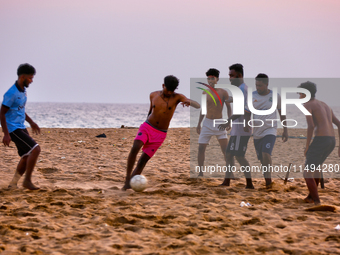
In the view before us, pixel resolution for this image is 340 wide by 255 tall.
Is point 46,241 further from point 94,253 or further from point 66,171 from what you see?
point 66,171

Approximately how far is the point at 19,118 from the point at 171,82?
2.41 meters

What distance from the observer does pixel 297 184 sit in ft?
20.0

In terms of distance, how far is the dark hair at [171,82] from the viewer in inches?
204

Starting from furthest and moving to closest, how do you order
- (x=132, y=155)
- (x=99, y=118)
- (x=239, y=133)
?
(x=99, y=118) < (x=239, y=133) < (x=132, y=155)

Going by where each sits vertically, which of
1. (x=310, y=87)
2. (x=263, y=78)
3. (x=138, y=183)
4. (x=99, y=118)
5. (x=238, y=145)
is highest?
(x=263, y=78)

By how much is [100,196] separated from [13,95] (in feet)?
6.47

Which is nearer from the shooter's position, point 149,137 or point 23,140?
point 23,140

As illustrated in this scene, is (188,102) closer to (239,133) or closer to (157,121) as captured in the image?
(157,121)

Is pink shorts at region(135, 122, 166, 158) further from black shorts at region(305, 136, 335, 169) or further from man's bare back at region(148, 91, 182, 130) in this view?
black shorts at region(305, 136, 335, 169)

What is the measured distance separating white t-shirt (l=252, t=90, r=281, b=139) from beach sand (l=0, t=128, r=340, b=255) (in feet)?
3.17

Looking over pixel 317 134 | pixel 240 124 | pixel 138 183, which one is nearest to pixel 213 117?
pixel 240 124

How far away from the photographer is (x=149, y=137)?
5367 millimetres

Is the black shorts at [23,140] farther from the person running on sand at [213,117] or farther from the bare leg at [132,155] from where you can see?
the person running on sand at [213,117]

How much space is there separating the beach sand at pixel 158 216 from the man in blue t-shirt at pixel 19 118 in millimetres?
530
